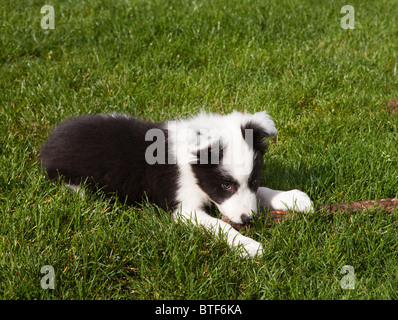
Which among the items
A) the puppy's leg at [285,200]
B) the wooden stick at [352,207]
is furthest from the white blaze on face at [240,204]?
the puppy's leg at [285,200]

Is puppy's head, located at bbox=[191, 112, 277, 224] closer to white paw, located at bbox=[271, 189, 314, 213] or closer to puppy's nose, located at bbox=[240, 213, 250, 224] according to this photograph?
puppy's nose, located at bbox=[240, 213, 250, 224]

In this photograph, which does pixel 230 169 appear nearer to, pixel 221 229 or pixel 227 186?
pixel 227 186

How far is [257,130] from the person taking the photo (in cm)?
365

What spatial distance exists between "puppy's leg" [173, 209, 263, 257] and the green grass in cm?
8

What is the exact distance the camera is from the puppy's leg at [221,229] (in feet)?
10.8

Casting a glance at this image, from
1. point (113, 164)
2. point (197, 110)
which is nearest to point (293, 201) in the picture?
point (113, 164)

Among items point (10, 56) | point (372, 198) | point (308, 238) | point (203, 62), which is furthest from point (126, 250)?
point (10, 56)

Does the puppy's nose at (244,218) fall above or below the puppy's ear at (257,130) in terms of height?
below

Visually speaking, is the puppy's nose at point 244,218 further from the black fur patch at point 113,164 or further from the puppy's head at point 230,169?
the black fur patch at point 113,164

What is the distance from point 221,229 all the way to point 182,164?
1.88ft

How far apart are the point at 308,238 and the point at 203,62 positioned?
10.6 feet
